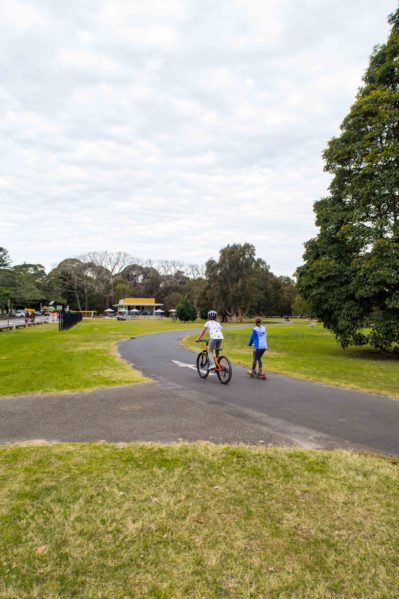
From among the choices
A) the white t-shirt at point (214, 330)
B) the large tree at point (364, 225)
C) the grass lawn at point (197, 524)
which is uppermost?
the large tree at point (364, 225)

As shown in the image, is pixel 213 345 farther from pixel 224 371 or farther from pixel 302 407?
pixel 302 407

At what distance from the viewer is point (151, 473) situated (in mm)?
3826

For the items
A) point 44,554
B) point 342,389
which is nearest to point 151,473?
point 44,554

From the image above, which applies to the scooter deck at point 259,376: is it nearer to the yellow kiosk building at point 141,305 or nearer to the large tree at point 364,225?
the large tree at point 364,225

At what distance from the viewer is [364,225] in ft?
53.0

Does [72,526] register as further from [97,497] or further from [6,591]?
[6,591]

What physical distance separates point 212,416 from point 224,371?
3173 millimetres

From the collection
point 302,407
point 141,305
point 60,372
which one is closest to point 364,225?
point 302,407

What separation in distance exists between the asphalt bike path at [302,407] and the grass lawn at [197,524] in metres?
0.84

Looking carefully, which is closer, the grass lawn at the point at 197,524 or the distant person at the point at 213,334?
the grass lawn at the point at 197,524

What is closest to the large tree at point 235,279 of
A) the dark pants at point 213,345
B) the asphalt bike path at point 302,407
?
the asphalt bike path at point 302,407

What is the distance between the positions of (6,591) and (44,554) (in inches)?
13.8

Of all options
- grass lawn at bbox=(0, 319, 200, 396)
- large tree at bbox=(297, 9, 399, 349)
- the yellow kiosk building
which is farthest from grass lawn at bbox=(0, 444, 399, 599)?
the yellow kiosk building

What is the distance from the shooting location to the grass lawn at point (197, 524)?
7.61ft
